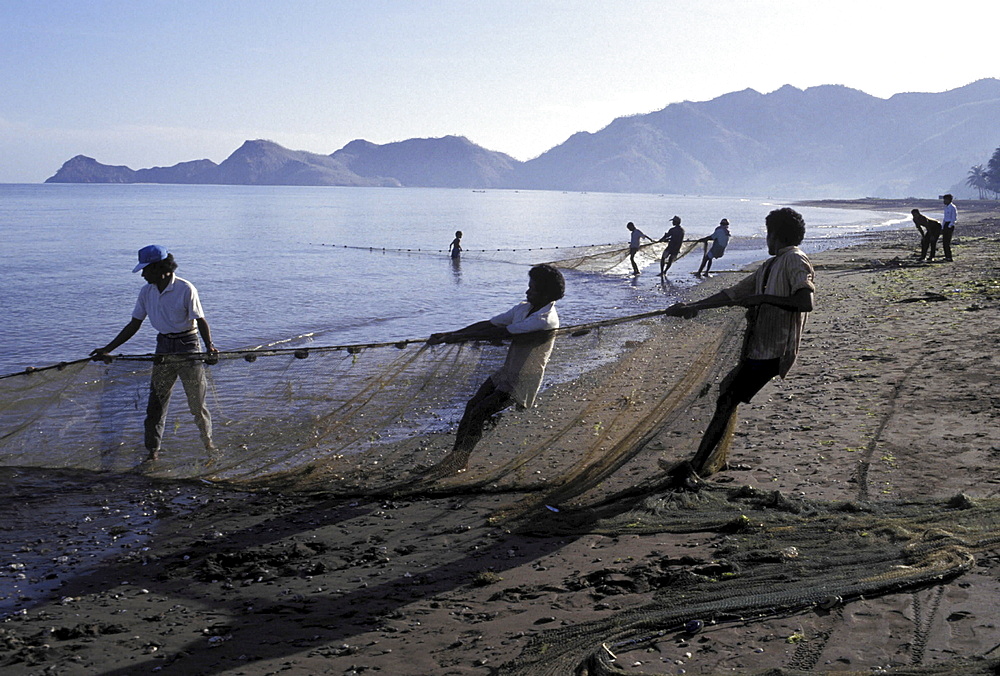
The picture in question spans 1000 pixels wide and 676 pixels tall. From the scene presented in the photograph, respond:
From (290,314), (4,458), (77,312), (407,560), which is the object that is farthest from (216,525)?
(77,312)

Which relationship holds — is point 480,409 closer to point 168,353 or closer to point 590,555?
point 590,555

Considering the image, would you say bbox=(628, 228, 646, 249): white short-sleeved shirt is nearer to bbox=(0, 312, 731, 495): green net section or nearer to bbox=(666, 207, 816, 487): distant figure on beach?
bbox=(0, 312, 731, 495): green net section

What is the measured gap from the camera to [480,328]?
6.20 m

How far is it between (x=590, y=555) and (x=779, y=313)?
6.38 feet

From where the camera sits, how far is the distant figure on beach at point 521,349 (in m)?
5.91

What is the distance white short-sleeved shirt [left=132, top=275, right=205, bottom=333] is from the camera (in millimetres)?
6574

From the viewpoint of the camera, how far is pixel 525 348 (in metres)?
5.95

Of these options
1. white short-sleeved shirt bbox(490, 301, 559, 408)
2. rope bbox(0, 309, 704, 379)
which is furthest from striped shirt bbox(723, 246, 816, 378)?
white short-sleeved shirt bbox(490, 301, 559, 408)

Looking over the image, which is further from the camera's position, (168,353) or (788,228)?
(168,353)

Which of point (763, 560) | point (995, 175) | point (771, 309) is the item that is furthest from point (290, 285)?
point (995, 175)

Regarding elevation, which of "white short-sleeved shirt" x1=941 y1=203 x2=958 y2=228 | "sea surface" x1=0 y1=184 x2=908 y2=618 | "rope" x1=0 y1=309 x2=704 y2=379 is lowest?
"sea surface" x1=0 y1=184 x2=908 y2=618

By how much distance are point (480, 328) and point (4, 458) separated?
13.0 feet

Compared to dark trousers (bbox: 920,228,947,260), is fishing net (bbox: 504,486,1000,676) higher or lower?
lower

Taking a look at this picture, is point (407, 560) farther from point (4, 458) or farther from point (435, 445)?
point (4, 458)
